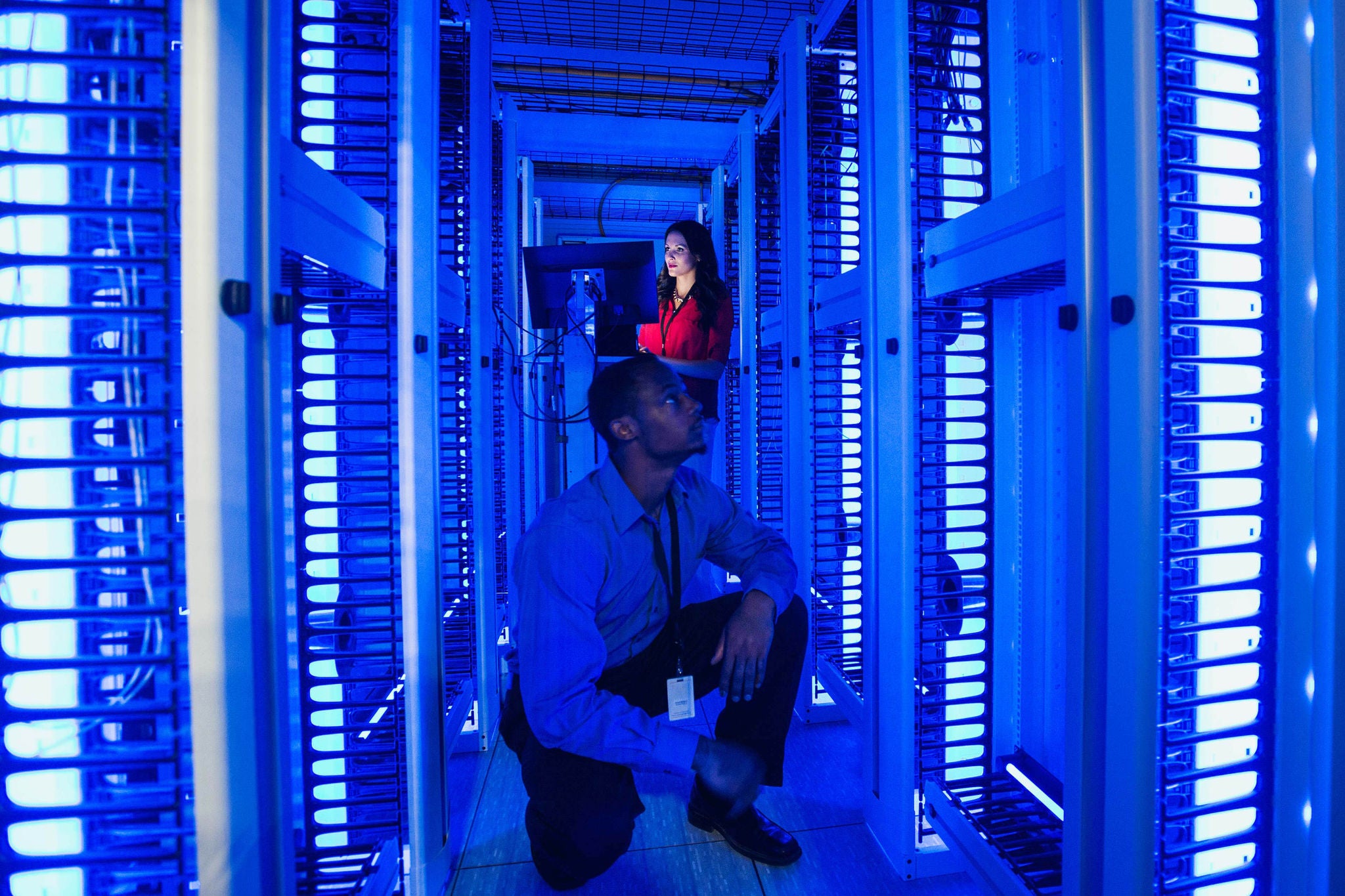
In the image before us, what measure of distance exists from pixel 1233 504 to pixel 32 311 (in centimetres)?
137

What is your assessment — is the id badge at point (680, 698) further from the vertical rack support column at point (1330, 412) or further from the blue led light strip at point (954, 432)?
the vertical rack support column at point (1330, 412)

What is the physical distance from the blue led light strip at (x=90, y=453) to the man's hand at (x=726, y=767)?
80 centimetres

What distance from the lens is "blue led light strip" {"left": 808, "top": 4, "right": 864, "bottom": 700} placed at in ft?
6.41

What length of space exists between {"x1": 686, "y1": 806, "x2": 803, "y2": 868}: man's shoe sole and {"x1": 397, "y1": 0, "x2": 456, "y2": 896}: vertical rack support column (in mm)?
591

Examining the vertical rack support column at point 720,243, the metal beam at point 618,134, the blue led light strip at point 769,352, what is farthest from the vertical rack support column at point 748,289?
the vertical rack support column at point 720,243

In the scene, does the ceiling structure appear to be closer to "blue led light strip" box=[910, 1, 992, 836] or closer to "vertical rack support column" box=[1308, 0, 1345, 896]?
"blue led light strip" box=[910, 1, 992, 836]

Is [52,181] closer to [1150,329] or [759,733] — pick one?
[1150,329]

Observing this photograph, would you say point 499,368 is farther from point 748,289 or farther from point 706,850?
point 706,850

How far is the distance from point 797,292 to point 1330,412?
1273mm

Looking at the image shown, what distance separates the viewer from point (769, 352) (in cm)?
244

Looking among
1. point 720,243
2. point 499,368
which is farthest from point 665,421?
point 720,243

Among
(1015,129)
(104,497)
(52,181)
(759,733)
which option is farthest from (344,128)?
(759,733)

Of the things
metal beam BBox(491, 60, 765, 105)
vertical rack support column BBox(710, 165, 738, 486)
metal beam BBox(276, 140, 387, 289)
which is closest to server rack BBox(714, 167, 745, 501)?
vertical rack support column BBox(710, 165, 738, 486)

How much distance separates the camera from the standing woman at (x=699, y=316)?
283 centimetres
